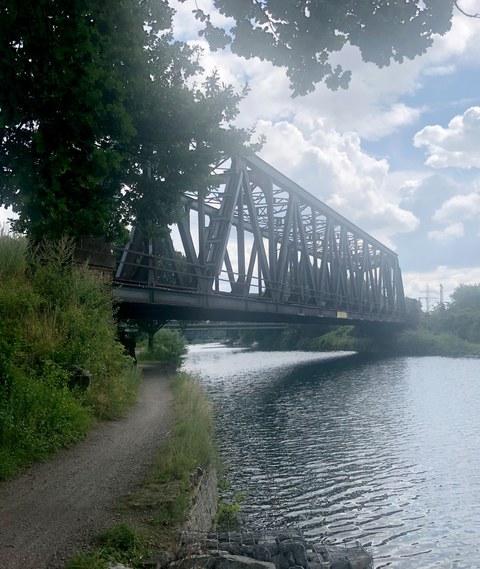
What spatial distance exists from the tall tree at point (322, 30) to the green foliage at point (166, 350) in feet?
103

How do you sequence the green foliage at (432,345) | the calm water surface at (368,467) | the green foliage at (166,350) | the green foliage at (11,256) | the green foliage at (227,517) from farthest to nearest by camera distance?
the green foliage at (432,345) < the green foliage at (166,350) < the green foliage at (11,256) < the calm water surface at (368,467) < the green foliage at (227,517)

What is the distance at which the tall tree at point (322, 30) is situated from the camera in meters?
7.72

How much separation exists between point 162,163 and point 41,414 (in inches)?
222

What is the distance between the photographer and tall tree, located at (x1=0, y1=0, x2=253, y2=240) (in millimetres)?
8148

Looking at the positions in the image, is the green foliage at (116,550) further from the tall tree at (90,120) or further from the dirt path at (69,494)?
the tall tree at (90,120)

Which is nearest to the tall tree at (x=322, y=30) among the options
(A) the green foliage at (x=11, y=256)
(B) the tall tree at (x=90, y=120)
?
(B) the tall tree at (x=90, y=120)

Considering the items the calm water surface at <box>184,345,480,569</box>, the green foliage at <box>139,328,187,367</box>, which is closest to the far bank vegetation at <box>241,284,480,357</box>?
the green foliage at <box>139,328,187,367</box>

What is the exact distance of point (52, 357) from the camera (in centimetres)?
1405

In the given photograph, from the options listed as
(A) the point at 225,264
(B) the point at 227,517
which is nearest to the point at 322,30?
(B) the point at 227,517

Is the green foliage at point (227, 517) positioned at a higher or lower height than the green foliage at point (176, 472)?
lower

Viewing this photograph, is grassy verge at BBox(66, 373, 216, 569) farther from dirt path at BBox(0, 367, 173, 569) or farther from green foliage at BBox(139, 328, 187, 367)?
green foliage at BBox(139, 328, 187, 367)

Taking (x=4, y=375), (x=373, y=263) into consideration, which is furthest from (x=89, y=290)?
(x=373, y=263)

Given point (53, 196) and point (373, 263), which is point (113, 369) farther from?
point (373, 263)

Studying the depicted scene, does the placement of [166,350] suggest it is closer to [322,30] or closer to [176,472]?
[176,472]
